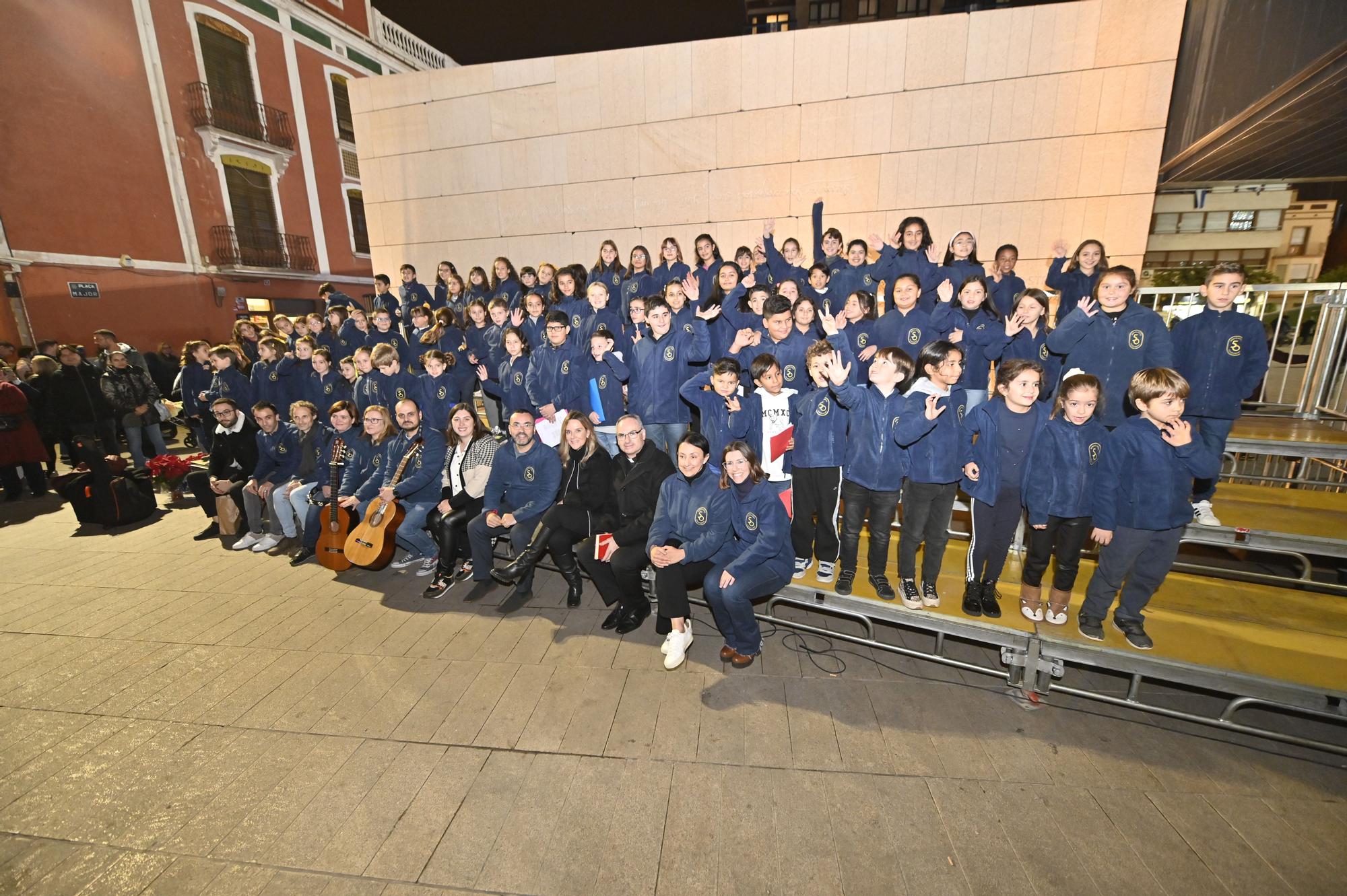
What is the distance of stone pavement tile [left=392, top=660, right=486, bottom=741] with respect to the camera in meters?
3.51

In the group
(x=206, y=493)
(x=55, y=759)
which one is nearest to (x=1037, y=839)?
(x=55, y=759)

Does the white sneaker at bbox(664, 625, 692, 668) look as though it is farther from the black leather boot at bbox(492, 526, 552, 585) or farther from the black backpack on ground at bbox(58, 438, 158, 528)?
the black backpack on ground at bbox(58, 438, 158, 528)

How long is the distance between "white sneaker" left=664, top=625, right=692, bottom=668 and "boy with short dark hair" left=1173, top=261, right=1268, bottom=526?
415cm

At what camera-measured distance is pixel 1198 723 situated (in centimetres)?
343

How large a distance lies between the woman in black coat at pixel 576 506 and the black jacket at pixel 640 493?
244 mm

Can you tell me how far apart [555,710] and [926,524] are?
3.10 metres

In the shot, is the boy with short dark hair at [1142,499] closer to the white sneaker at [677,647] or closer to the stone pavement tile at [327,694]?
the white sneaker at [677,647]

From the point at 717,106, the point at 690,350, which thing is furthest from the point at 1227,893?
the point at 717,106

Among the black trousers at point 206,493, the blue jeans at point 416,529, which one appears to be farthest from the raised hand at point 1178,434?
the black trousers at point 206,493

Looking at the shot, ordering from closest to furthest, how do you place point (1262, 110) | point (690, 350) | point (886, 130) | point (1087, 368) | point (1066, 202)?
point (1087, 368)
point (690, 350)
point (1262, 110)
point (1066, 202)
point (886, 130)

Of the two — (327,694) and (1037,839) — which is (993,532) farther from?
(327,694)

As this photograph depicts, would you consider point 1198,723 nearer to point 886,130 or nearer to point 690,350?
point 690,350

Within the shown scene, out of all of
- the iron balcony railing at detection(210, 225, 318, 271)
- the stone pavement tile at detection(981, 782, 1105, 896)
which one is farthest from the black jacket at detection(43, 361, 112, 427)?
the stone pavement tile at detection(981, 782, 1105, 896)

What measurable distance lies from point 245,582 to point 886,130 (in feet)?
38.2
